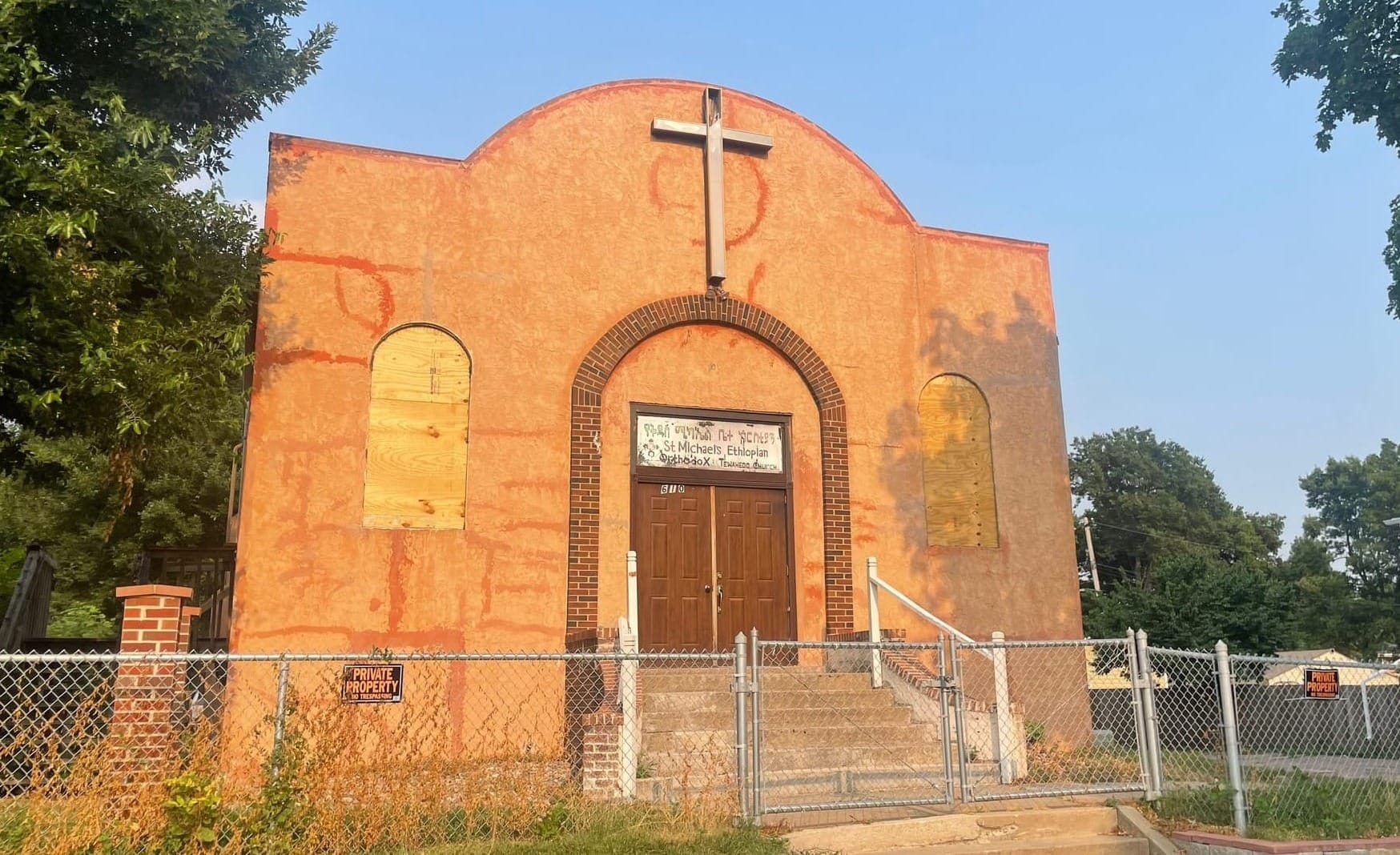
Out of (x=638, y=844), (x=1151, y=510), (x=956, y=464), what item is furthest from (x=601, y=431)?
(x=1151, y=510)

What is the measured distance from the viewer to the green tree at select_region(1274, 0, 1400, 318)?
13344 millimetres

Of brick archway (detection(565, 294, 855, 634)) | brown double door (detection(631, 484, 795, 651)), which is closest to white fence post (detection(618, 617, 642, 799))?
brick archway (detection(565, 294, 855, 634))

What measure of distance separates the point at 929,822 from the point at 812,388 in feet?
19.0

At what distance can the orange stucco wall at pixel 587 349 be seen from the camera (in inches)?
401

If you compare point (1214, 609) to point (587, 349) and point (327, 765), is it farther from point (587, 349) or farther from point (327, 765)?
point (327, 765)

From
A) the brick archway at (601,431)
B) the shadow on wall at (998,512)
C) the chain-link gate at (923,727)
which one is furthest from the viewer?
the shadow on wall at (998,512)

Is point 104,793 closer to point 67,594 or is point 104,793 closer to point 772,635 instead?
point 772,635

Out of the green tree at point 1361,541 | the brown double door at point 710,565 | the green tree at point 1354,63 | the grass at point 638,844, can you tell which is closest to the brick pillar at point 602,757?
the grass at point 638,844

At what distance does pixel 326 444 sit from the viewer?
33.7ft

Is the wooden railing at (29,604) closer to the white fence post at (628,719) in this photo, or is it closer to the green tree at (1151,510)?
the white fence post at (628,719)

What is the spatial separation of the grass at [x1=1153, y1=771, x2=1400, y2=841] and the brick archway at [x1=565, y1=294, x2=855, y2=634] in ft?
13.6

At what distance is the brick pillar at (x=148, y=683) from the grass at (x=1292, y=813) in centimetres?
728

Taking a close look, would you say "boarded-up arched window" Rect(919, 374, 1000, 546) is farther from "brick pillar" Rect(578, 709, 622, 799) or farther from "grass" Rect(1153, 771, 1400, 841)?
"brick pillar" Rect(578, 709, 622, 799)

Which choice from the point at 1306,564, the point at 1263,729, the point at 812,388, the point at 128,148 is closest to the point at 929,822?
the point at 812,388
